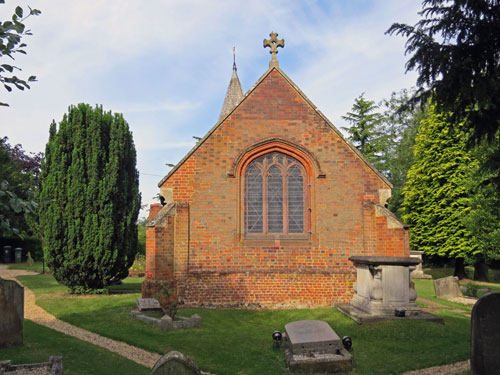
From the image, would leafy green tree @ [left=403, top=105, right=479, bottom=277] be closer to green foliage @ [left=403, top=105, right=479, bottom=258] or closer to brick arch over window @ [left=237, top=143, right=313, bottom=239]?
green foliage @ [left=403, top=105, right=479, bottom=258]

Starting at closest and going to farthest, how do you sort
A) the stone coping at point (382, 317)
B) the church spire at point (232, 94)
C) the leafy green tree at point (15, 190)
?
the leafy green tree at point (15, 190) → the stone coping at point (382, 317) → the church spire at point (232, 94)

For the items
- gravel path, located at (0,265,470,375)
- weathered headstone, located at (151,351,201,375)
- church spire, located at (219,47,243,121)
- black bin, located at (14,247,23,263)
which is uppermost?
church spire, located at (219,47,243,121)

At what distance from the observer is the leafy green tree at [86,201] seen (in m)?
15.4

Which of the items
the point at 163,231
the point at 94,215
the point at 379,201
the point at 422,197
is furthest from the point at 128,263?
the point at 422,197

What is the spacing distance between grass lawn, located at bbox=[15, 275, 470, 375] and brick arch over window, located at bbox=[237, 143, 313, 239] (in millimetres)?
2681

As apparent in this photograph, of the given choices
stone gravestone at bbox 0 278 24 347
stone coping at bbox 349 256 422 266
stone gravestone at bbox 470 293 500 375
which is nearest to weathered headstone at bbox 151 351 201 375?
stone gravestone at bbox 470 293 500 375

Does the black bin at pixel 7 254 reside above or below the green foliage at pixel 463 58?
below

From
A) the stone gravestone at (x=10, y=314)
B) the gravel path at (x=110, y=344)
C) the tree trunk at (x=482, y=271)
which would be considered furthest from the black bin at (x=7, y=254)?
the tree trunk at (x=482, y=271)

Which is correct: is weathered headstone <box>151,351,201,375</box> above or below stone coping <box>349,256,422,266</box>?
below

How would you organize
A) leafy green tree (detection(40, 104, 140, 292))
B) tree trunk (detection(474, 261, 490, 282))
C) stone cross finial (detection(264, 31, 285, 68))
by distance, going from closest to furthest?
stone cross finial (detection(264, 31, 285, 68)) → leafy green tree (detection(40, 104, 140, 292)) → tree trunk (detection(474, 261, 490, 282))

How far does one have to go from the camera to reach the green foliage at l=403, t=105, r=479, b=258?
26.6 meters

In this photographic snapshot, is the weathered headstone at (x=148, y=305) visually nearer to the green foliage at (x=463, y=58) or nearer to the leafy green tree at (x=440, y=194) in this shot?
the green foliage at (x=463, y=58)

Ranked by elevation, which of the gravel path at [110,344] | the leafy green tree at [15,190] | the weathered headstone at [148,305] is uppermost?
the leafy green tree at [15,190]

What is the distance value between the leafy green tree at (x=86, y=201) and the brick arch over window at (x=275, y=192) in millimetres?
5314
